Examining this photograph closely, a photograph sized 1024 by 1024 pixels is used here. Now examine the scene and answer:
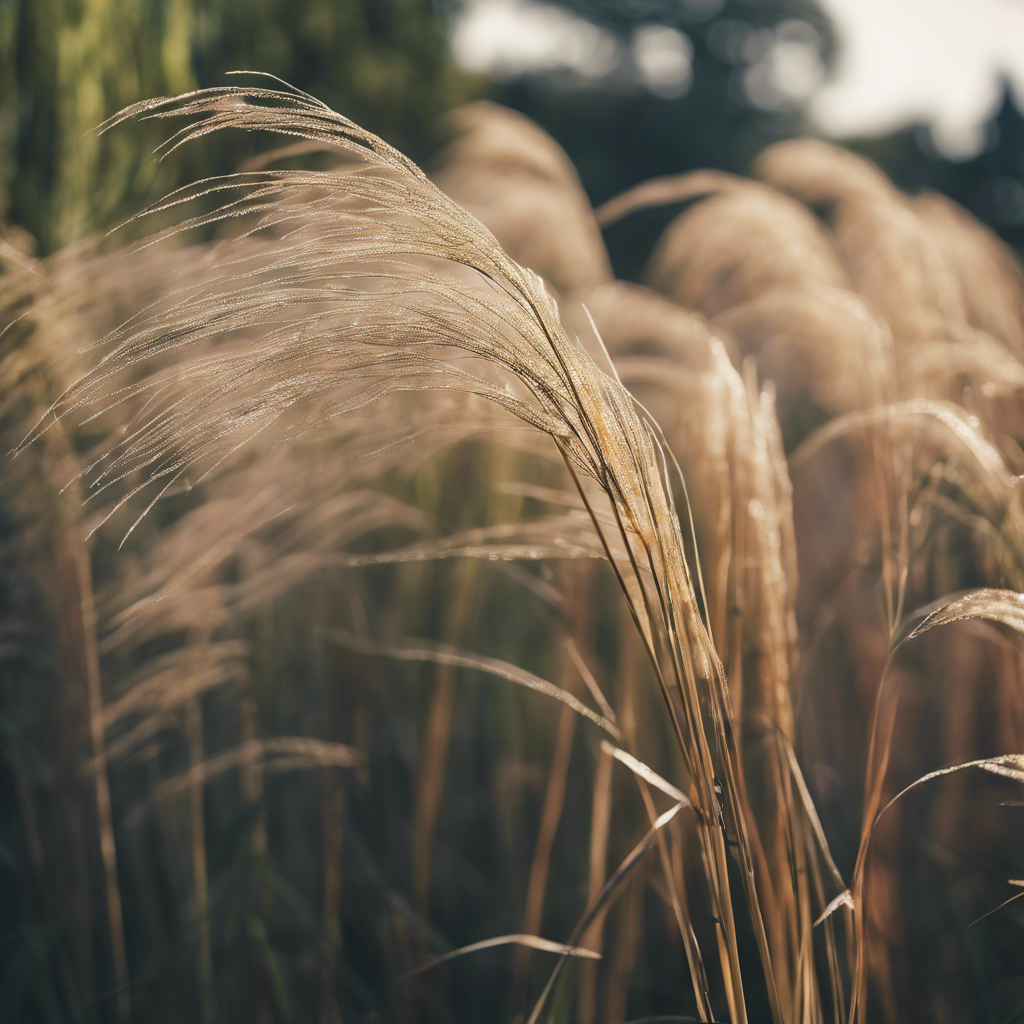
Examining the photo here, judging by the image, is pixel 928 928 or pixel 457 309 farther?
pixel 928 928

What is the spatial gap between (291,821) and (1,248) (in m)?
1.26

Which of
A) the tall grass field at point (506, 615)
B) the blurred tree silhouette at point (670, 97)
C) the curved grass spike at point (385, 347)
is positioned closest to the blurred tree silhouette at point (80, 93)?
the tall grass field at point (506, 615)

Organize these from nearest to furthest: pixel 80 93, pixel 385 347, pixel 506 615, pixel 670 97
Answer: pixel 385 347 < pixel 80 93 < pixel 506 615 < pixel 670 97

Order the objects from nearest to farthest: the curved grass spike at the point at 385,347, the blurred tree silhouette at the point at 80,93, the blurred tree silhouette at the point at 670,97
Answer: the curved grass spike at the point at 385,347
the blurred tree silhouette at the point at 80,93
the blurred tree silhouette at the point at 670,97

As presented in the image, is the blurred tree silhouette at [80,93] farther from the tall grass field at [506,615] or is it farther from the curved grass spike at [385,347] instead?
the curved grass spike at [385,347]

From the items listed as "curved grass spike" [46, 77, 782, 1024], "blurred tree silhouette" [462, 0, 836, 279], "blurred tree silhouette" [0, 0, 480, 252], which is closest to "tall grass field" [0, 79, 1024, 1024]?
"curved grass spike" [46, 77, 782, 1024]

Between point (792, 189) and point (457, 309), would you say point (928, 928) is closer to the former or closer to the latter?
point (457, 309)

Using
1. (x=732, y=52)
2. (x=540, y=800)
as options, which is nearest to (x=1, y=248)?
(x=540, y=800)

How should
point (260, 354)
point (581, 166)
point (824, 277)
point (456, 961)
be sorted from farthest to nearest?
point (581, 166)
point (824, 277)
point (456, 961)
point (260, 354)

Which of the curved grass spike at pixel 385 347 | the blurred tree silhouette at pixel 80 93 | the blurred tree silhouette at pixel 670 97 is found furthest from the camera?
the blurred tree silhouette at pixel 670 97

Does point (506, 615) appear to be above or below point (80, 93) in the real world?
below

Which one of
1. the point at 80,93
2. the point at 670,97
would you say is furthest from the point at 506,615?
the point at 670,97

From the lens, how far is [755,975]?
1.38 meters

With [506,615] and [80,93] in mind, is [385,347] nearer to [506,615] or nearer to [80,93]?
[506,615]
